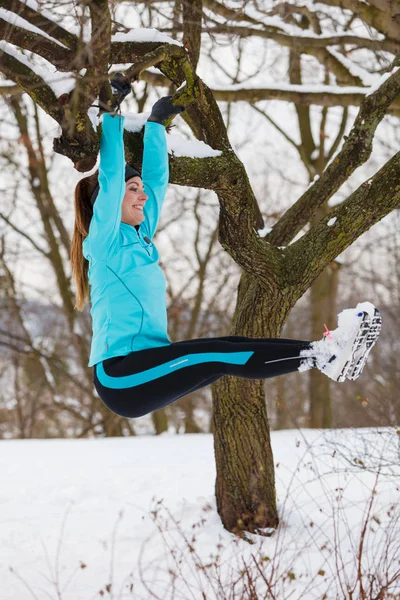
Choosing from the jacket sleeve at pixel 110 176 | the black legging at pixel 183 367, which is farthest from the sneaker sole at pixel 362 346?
the jacket sleeve at pixel 110 176

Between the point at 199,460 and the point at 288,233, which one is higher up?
the point at 288,233

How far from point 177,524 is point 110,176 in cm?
224

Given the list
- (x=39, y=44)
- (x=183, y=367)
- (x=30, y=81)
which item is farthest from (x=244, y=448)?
(x=39, y=44)

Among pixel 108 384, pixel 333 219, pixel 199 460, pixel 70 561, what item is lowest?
pixel 70 561

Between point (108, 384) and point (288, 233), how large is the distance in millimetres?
2023

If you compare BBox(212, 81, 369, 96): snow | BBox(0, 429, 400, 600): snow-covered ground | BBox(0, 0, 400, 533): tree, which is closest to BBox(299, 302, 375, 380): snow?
BBox(0, 429, 400, 600): snow-covered ground

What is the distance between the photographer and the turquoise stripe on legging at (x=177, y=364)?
97.3 inches

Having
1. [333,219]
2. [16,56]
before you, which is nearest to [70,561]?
[333,219]

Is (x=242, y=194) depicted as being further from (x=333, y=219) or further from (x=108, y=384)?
(x=108, y=384)

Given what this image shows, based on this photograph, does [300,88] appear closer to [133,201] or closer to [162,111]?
[162,111]

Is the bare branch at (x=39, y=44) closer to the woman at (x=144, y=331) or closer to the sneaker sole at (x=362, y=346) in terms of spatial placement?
the woman at (x=144, y=331)

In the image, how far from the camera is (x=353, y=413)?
1731 cm

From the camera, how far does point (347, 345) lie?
95.0 inches

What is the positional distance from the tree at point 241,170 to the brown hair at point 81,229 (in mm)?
183
